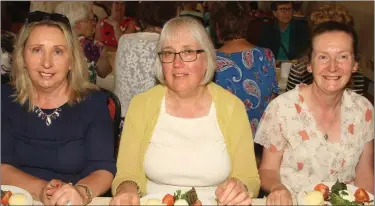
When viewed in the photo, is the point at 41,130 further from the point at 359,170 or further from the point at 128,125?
the point at 359,170

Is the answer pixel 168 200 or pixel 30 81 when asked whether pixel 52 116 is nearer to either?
pixel 30 81

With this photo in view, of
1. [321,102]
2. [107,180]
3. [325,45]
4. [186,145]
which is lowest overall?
[107,180]

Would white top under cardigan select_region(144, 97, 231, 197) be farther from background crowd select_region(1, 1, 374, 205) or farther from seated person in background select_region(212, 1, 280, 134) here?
seated person in background select_region(212, 1, 280, 134)

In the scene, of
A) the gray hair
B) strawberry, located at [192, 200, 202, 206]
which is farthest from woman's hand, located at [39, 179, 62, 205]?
the gray hair

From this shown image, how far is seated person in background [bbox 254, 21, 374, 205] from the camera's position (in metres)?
2.37

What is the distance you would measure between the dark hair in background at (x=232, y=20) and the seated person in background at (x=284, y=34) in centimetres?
202

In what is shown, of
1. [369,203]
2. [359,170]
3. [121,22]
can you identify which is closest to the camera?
[369,203]

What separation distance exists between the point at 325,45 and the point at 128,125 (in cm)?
95

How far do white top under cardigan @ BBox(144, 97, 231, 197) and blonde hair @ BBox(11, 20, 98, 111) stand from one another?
0.42 meters

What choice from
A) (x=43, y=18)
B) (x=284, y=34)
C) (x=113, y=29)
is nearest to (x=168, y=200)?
(x=43, y=18)

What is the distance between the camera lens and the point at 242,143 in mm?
2355

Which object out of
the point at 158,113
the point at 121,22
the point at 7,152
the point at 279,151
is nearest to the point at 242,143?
the point at 279,151

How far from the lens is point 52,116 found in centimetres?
244

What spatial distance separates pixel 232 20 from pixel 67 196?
1930 mm
